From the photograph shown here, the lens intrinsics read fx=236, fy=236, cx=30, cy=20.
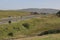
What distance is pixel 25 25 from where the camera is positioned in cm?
6669

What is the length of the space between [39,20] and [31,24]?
31.5 feet

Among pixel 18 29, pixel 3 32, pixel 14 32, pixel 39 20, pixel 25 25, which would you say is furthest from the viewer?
pixel 39 20

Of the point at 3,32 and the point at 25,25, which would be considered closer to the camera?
the point at 3,32

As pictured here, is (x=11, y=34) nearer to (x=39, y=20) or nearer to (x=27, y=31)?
(x=27, y=31)

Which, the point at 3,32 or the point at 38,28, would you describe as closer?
the point at 3,32

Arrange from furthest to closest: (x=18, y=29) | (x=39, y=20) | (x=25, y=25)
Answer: (x=39, y=20) → (x=25, y=25) → (x=18, y=29)

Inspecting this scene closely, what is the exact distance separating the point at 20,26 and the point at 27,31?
2.35 metres

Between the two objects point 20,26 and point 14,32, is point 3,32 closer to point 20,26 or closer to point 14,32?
point 14,32

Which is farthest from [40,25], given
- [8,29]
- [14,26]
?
[8,29]

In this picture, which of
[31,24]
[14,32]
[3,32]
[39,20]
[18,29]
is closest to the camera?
[3,32]

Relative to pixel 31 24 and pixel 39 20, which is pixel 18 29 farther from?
pixel 39 20

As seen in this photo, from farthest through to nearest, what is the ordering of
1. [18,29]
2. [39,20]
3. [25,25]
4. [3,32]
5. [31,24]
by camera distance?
[39,20] → [31,24] → [25,25] → [18,29] → [3,32]

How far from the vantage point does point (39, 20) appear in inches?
3157

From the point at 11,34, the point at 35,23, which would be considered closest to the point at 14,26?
the point at 11,34
